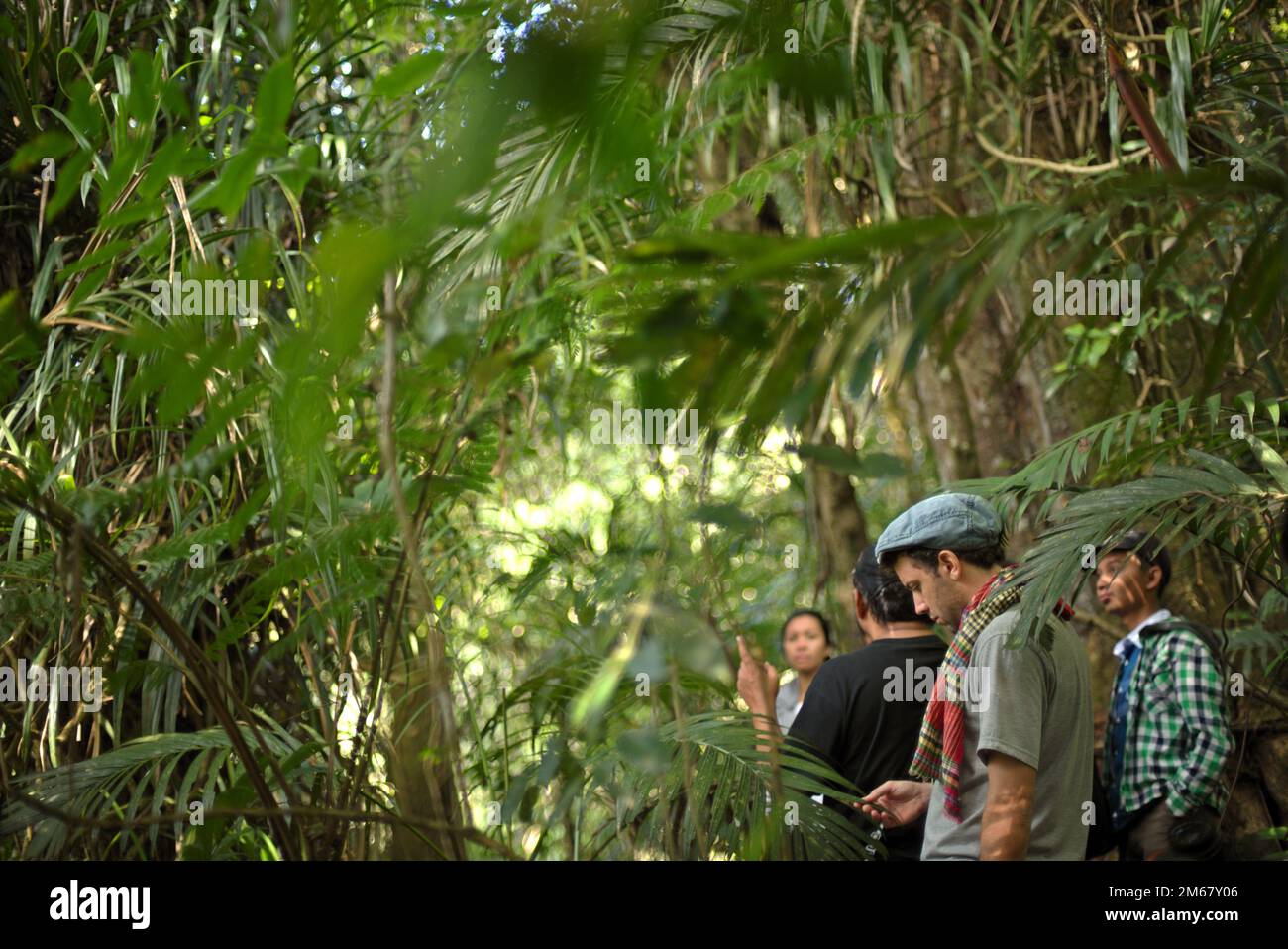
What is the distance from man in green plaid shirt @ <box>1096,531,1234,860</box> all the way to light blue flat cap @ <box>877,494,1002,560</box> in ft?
1.70

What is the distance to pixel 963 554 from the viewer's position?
6.44ft

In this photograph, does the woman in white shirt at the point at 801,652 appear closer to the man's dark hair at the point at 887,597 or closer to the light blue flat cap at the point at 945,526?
the man's dark hair at the point at 887,597

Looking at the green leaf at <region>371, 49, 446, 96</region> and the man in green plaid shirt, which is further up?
the green leaf at <region>371, 49, 446, 96</region>

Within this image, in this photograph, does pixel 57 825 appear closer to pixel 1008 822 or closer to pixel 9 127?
pixel 1008 822

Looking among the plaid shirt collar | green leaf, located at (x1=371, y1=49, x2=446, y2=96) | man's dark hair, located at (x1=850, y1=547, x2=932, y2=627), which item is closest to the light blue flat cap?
man's dark hair, located at (x1=850, y1=547, x2=932, y2=627)

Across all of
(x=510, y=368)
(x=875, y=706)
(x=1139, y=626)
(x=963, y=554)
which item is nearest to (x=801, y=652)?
(x=1139, y=626)

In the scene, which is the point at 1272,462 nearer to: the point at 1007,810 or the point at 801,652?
the point at 1007,810

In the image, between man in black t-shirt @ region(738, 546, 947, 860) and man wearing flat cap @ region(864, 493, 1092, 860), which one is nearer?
man wearing flat cap @ region(864, 493, 1092, 860)

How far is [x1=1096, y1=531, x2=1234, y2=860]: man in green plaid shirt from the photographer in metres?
2.35

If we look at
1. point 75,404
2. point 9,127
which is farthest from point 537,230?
point 9,127

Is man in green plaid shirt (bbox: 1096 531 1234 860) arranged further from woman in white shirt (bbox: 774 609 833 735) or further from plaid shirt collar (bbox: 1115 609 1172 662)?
woman in white shirt (bbox: 774 609 833 735)

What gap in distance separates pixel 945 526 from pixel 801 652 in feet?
4.83

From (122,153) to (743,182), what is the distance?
5.48 ft

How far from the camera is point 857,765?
2.26 metres
